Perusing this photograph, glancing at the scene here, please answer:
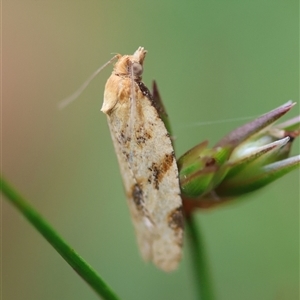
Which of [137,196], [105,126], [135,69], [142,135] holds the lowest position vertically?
[105,126]

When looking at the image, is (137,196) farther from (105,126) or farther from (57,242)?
(105,126)

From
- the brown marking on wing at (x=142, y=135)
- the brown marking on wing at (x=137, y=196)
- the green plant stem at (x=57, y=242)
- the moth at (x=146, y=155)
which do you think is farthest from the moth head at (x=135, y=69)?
the green plant stem at (x=57, y=242)

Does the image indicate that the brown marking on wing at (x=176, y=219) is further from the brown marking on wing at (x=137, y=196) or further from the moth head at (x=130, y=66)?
the moth head at (x=130, y=66)

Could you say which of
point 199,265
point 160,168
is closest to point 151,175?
point 160,168

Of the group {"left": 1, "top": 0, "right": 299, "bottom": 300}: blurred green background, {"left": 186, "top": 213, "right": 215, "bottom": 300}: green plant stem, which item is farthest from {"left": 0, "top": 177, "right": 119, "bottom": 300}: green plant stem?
{"left": 1, "top": 0, "right": 299, "bottom": 300}: blurred green background

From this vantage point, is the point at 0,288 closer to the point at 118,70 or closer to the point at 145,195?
the point at 145,195

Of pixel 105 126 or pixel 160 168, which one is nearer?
pixel 160 168
